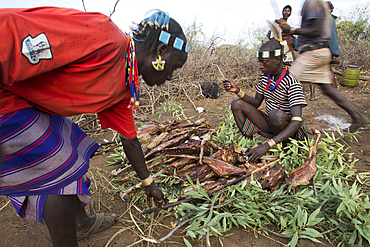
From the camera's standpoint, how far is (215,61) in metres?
6.04

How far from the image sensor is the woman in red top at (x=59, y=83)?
83cm

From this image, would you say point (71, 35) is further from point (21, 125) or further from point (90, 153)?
point (90, 153)

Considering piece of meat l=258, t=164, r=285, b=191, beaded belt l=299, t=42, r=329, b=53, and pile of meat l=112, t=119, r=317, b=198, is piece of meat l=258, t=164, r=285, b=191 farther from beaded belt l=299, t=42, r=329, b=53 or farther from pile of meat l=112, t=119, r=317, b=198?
beaded belt l=299, t=42, r=329, b=53

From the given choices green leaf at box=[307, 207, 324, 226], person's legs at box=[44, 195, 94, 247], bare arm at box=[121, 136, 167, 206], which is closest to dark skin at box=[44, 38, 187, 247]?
person's legs at box=[44, 195, 94, 247]

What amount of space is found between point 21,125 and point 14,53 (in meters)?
0.36

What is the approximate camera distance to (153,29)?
120 centimetres

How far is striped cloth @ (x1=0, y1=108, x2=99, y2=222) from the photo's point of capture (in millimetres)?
985

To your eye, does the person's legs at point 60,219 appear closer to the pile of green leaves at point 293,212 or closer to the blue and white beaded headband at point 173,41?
the pile of green leaves at point 293,212

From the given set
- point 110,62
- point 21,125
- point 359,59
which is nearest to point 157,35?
point 110,62

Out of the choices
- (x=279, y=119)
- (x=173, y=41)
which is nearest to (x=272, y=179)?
(x=279, y=119)

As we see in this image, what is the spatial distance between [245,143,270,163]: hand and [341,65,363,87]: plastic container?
5.24 meters

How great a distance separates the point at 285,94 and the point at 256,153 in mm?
757

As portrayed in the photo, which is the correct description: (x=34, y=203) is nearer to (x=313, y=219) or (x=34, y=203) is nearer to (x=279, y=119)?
(x=313, y=219)

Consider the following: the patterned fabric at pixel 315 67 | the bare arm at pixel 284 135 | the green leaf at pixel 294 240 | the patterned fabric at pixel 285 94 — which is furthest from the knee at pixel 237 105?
the green leaf at pixel 294 240
